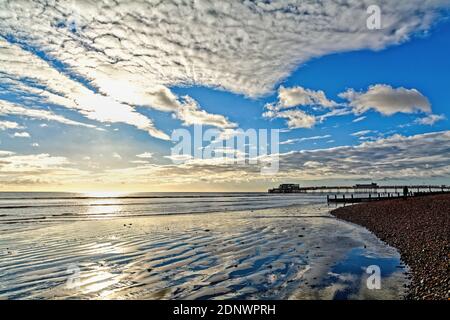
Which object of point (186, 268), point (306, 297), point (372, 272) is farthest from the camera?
point (186, 268)

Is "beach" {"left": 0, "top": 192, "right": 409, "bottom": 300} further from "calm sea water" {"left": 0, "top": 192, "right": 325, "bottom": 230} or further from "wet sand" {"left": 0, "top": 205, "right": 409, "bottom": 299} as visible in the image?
"calm sea water" {"left": 0, "top": 192, "right": 325, "bottom": 230}

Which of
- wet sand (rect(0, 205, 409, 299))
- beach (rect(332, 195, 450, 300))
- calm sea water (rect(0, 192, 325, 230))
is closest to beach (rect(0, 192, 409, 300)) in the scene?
wet sand (rect(0, 205, 409, 299))

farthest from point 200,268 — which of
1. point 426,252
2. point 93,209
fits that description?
point 93,209

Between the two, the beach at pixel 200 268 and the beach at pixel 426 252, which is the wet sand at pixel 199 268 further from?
the beach at pixel 426 252

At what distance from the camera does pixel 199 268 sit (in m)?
13.2

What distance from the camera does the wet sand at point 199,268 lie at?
32.6 ft

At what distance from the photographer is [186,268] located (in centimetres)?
1318

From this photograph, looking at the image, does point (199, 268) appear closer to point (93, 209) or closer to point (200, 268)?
point (200, 268)

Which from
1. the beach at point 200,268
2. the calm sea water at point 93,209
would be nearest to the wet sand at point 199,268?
the beach at point 200,268

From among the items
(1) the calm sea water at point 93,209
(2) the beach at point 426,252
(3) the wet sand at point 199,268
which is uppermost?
(2) the beach at point 426,252

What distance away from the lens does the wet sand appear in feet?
32.6
